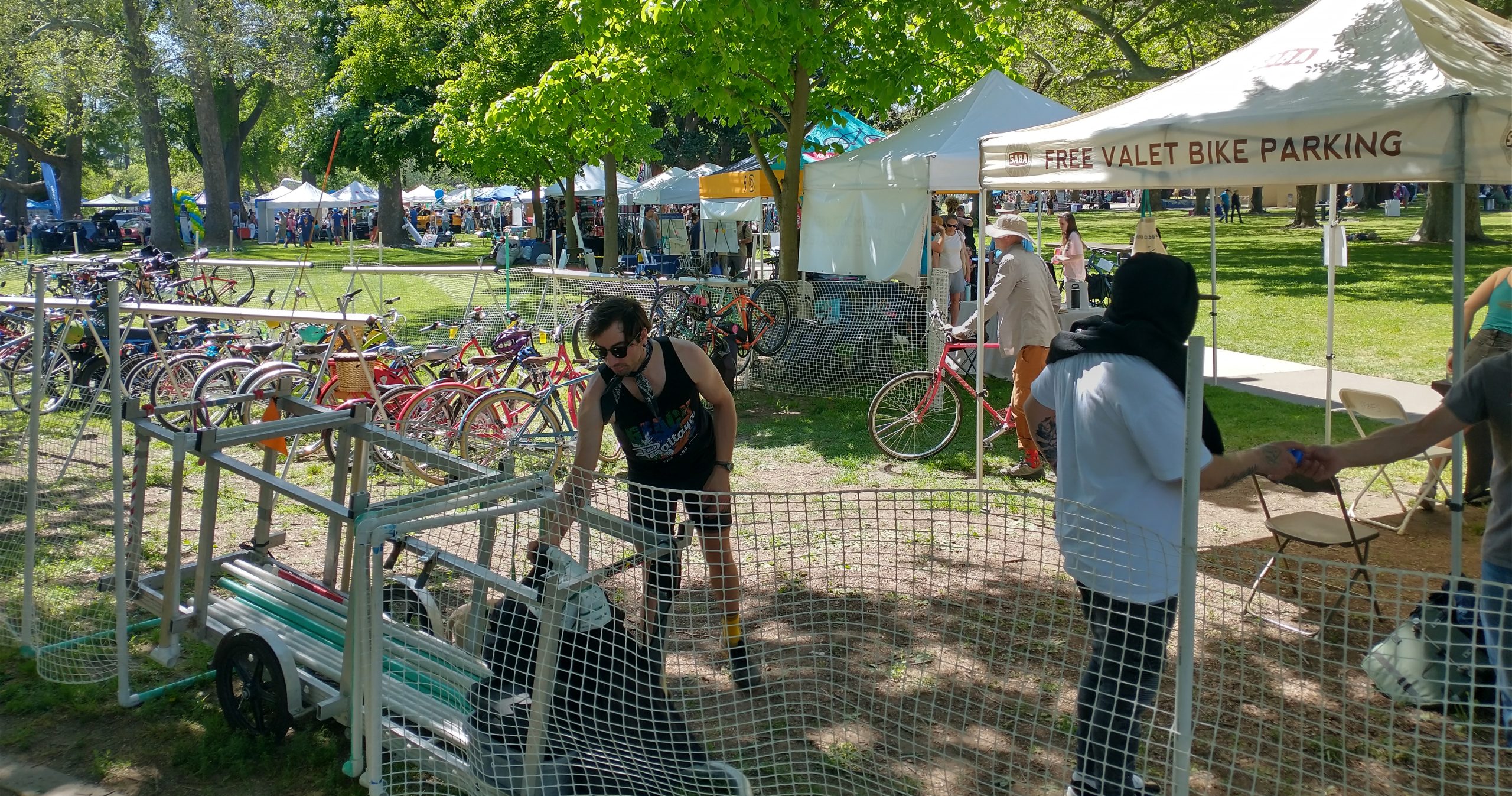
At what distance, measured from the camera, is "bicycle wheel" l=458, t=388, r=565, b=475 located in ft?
25.0

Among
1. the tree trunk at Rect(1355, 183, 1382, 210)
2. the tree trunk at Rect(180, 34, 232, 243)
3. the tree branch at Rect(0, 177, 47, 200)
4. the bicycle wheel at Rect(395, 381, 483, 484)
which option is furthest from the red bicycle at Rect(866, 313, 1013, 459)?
the tree trunk at Rect(1355, 183, 1382, 210)

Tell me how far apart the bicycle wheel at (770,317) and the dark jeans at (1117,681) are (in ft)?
29.4

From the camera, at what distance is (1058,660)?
15.7 feet

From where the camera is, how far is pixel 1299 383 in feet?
35.7

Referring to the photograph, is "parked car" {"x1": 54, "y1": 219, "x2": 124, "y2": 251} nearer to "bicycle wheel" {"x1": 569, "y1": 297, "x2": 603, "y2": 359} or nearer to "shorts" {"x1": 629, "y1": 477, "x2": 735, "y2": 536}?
"bicycle wheel" {"x1": 569, "y1": 297, "x2": 603, "y2": 359}

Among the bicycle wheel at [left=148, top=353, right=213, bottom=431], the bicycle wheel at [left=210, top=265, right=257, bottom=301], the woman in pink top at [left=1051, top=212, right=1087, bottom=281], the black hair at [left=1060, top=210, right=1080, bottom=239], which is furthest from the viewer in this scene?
the bicycle wheel at [left=210, top=265, right=257, bottom=301]

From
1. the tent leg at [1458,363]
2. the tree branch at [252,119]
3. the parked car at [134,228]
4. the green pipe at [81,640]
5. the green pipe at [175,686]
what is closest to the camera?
the tent leg at [1458,363]

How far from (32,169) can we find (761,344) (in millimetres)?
58526

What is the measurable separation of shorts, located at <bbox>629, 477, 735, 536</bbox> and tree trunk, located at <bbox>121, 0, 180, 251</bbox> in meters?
35.7

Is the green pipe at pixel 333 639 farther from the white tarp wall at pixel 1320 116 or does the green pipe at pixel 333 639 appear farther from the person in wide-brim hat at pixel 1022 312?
the person in wide-brim hat at pixel 1022 312

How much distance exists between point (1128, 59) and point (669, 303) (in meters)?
16.6

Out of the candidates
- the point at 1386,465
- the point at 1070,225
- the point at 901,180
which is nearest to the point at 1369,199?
the point at 1070,225

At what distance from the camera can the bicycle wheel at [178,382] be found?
9.40m

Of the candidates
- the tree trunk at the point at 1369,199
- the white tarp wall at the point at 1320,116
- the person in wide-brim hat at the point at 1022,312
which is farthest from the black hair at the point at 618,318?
the tree trunk at the point at 1369,199
